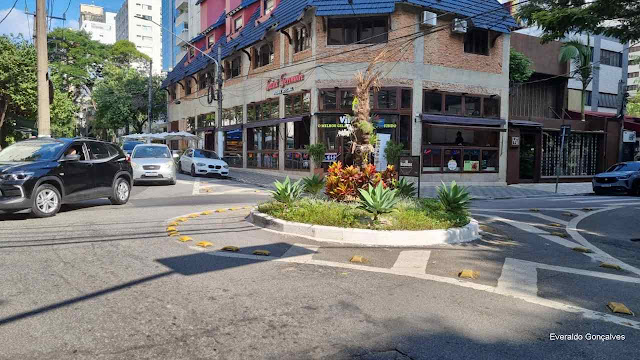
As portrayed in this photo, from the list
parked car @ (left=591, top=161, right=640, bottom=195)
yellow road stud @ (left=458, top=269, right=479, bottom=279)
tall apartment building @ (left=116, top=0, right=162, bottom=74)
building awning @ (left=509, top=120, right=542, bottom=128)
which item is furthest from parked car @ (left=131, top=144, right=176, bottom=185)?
tall apartment building @ (left=116, top=0, right=162, bottom=74)

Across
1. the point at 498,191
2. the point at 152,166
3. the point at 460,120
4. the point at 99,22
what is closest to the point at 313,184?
the point at 152,166

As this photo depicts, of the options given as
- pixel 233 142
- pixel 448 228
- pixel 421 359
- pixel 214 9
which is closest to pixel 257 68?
pixel 233 142

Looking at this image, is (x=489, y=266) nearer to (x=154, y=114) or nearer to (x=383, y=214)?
(x=383, y=214)

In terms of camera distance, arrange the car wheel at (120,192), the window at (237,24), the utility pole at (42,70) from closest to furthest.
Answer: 1. the car wheel at (120,192)
2. the utility pole at (42,70)
3. the window at (237,24)

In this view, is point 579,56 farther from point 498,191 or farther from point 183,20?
point 183,20

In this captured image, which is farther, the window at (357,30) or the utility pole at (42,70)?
the window at (357,30)

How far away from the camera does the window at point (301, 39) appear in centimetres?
2239

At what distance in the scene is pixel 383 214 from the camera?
24.8 feet

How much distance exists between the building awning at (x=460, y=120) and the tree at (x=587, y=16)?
30.9 ft

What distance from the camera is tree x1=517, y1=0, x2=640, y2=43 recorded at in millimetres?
9805

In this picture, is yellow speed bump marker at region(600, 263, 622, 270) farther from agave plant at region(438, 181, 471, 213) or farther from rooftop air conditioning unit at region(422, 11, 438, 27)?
rooftop air conditioning unit at region(422, 11, 438, 27)

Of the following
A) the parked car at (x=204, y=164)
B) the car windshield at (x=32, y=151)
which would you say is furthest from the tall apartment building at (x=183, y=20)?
the car windshield at (x=32, y=151)

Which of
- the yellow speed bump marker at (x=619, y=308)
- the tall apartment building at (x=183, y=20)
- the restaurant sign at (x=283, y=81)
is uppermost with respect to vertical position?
the tall apartment building at (x=183, y=20)

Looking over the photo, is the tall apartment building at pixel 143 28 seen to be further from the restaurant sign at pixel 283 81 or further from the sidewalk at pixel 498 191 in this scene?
the sidewalk at pixel 498 191
